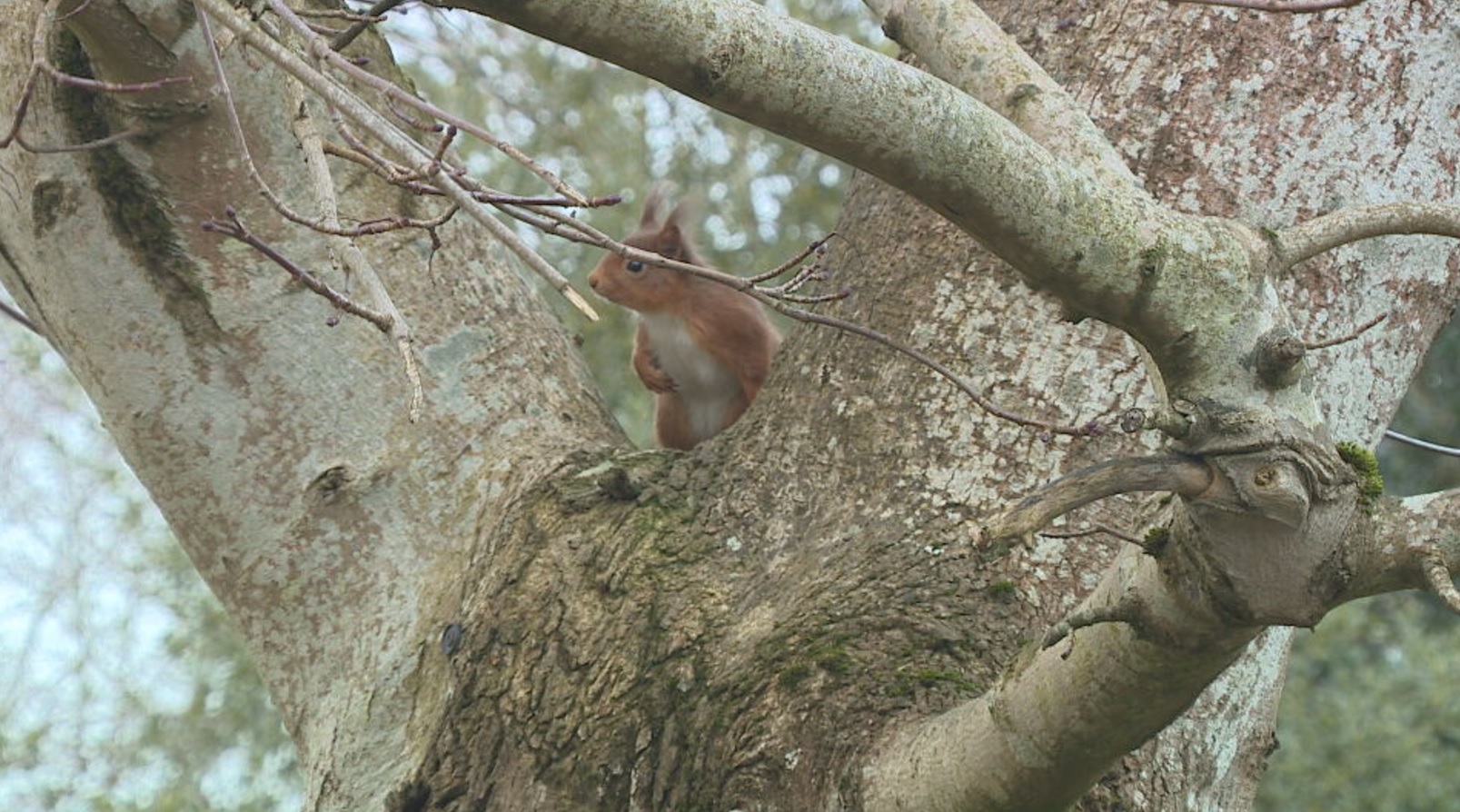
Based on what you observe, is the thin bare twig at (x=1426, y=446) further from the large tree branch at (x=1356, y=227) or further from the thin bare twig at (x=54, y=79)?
the thin bare twig at (x=54, y=79)

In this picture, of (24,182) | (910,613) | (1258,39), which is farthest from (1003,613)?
(24,182)

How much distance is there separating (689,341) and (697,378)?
11cm

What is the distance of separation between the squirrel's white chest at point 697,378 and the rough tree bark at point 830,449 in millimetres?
2071

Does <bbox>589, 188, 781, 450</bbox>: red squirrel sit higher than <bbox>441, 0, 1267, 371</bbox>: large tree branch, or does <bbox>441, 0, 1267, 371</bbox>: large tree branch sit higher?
<bbox>589, 188, 781, 450</bbox>: red squirrel

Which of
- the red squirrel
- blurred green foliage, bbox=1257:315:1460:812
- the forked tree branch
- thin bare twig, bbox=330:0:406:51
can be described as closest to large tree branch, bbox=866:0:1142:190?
the forked tree branch

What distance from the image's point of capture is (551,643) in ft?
7.62

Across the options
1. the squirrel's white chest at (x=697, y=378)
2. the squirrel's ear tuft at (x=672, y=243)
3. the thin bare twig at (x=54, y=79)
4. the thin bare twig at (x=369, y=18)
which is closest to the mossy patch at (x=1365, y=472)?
the thin bare twig at (x=369, y=18)

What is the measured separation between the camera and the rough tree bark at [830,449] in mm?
1683

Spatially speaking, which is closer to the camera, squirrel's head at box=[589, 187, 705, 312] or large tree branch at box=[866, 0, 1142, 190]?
large tree branch at box=[866, 0, 1142, 190]

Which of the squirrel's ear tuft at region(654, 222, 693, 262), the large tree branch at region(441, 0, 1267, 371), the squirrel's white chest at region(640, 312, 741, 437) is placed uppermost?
the squirrel's ear tuft at region(654, 222, 693, 262)

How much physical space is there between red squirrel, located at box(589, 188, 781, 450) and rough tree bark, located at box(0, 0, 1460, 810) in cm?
201

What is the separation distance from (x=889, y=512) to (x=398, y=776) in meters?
0.77

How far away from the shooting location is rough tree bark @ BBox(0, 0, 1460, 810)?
66.2 inches

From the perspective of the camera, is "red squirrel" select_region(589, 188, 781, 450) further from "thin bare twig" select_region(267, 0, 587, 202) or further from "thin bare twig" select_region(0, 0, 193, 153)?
"thin bare twig" select_region(267, 0, 587, 202)
